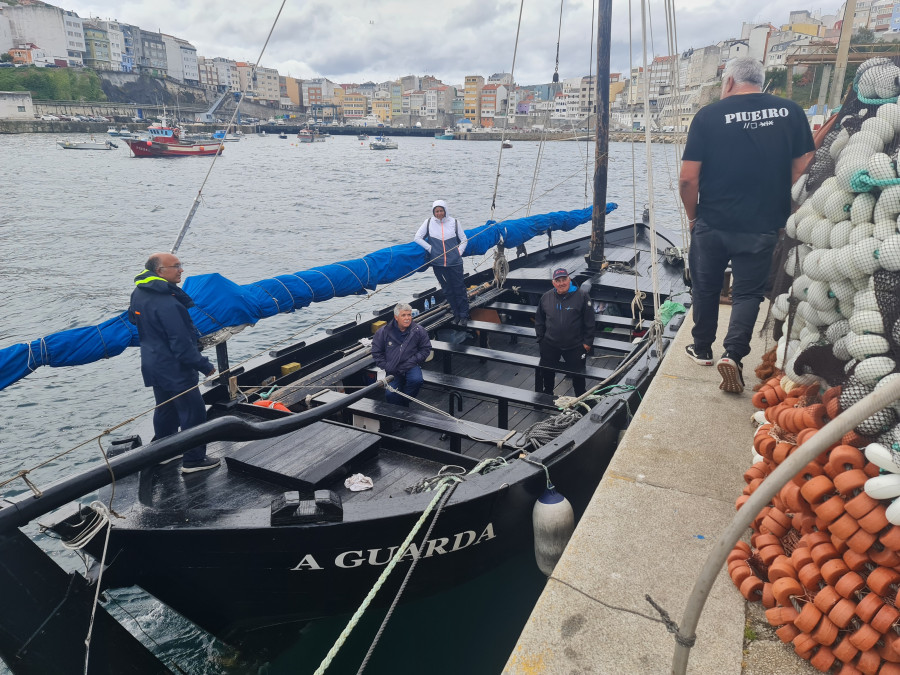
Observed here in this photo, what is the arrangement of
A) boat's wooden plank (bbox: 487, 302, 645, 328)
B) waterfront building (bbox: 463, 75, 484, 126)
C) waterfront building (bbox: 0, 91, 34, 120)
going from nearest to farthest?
boat's wooden plank (bbox: 487, 302, 645, 328) → waterfront building (bbox: 0, 91, 34, 120) → waterfront building (bbox: 463, 75, 484, 126)

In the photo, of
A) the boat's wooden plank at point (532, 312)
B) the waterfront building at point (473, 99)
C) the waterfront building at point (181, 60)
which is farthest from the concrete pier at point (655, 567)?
the waterfront building at point (473, 99)

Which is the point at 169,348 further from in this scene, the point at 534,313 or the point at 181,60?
the point at 181,60

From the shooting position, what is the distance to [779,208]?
4.39m

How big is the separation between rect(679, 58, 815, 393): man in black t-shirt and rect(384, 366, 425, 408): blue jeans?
3034 millimetres

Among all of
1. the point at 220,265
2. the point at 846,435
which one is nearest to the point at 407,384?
the point at 846,435

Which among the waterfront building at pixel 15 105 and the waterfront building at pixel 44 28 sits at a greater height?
the waterfront building at pixel 44 28

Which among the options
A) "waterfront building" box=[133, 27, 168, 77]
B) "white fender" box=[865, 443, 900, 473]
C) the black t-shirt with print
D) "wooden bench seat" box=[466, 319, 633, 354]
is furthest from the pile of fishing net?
"waterfront building" box=[133, 27, 168, 77]

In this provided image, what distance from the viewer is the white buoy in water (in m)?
4.44

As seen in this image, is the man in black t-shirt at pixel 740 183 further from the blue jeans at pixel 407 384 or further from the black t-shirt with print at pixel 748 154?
the blue jeans at pixel 407 384

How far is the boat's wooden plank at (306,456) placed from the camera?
15.0 ft

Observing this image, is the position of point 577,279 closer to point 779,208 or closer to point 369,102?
point 779,208

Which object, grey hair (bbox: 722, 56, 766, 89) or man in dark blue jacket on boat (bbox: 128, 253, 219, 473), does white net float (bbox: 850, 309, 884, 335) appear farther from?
man in dark blue jacket on boat (bbox: 128, 253, 219, 473)

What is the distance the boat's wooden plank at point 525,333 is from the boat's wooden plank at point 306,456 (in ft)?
11.6

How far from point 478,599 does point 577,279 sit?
6633 millimetres
